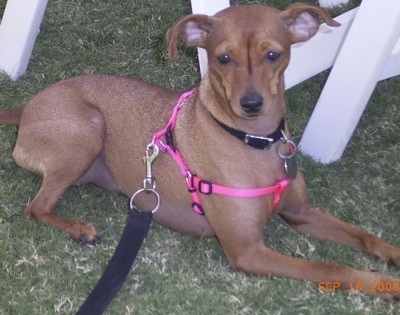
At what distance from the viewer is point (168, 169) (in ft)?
13.1

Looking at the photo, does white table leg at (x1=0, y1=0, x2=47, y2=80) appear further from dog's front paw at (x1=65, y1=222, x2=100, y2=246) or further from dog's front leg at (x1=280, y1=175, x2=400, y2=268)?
dog's front leg at (x1=280, y1=175, x2=400, y2=268)

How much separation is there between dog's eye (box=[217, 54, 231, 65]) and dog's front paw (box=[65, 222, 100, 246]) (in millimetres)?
1084

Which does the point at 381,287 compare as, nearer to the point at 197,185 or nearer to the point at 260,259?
the point at 260,259

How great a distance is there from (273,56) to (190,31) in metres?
0.48

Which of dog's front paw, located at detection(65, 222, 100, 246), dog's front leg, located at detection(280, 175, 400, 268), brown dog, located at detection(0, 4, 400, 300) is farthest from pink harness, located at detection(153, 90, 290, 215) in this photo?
dog's front paw, located at detection(65, 222, 100, 246)

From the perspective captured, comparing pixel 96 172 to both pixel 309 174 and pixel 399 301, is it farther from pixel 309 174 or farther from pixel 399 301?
pixel 399 301

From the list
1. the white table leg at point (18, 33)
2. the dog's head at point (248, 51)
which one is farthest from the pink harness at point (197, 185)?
the white table leg at point (18, 33)

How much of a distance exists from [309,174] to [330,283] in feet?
3.79

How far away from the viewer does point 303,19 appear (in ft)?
12.4

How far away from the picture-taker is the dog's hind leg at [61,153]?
4.16 metres

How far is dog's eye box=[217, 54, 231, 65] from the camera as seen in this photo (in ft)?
11.5

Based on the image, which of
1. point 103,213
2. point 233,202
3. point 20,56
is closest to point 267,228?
point 233,202

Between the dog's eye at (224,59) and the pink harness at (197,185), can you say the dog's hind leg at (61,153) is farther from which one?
the dog's eye at (224,59)

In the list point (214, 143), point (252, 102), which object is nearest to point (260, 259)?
point (214, 143)
